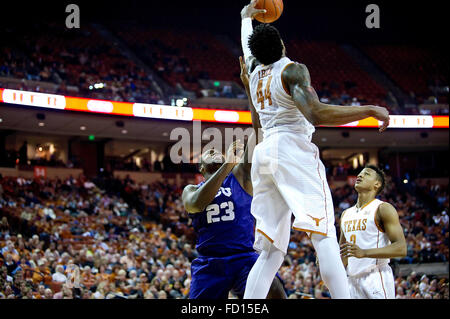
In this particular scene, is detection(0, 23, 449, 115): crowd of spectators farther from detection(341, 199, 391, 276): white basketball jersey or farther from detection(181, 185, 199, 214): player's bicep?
detection(341, 199, 391, 276): white basketball jersey

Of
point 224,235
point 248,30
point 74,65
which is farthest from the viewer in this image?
point 74,65

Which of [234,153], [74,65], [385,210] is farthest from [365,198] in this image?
[74,65]

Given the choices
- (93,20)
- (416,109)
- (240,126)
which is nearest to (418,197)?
(416,109)

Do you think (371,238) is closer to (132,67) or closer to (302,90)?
(302,90)

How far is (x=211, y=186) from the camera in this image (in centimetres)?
392

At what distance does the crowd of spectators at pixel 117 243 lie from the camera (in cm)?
1082


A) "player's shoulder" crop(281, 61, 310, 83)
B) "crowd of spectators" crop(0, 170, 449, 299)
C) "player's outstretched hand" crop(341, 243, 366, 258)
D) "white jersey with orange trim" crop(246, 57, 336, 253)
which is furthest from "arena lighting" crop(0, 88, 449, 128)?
"player's shoulder" crop(281, 61, 310, 83)

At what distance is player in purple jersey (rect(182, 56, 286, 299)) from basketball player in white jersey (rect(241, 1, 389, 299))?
707mm

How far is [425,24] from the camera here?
24.4m

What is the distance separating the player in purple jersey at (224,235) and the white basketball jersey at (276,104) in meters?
0.67

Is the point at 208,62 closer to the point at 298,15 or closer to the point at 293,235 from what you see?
the point at 298,15

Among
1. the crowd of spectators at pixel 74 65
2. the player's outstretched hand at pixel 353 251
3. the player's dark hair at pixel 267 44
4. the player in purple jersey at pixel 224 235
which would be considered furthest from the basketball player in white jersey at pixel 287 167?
the crowd of spectators at pixel 74 65

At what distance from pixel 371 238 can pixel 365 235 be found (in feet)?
0.19

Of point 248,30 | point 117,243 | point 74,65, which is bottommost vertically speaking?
point 117,243
